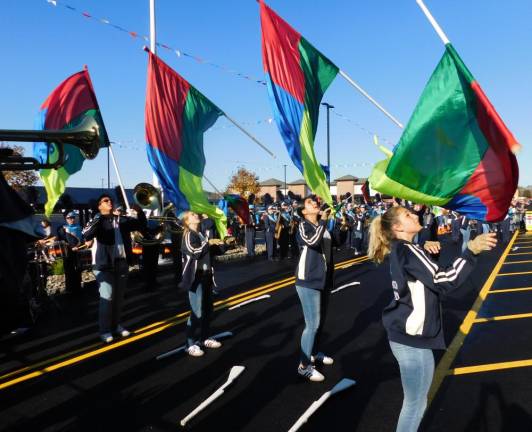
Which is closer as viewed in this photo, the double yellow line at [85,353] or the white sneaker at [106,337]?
the double yellow line at [85,353]

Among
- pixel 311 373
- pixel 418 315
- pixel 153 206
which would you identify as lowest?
pixel 311 373

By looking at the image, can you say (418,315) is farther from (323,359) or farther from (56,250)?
(56,250)

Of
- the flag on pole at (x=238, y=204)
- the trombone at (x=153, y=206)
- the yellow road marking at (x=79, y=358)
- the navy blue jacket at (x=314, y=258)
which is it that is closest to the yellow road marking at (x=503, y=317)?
the navy blue jacket at (x=314, y=258)

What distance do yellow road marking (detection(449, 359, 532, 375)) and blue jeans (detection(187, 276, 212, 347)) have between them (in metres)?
2.75

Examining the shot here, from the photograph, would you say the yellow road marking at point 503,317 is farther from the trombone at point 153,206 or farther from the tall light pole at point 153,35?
the tall light pole at point 153,35

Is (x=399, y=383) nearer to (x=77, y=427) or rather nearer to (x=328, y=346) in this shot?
(x=328, y=346)

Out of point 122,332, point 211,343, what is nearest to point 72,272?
point 122,332

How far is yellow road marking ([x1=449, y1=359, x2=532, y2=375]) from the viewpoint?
4.48 meters

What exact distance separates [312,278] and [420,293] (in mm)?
1739

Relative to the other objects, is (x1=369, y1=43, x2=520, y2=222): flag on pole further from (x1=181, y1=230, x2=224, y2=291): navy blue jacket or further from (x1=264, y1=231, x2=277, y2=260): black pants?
(x1=264, y1=231, x2=277, y2=260): black pants

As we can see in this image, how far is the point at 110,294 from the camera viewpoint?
6.08m

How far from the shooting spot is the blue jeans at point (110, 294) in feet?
19.9

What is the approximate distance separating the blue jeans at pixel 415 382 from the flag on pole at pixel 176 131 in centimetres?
434

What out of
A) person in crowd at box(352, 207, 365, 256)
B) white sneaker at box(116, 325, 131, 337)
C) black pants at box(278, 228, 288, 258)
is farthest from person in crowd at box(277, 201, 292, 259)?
white sneaker at box(116, 325, 131, 337)
